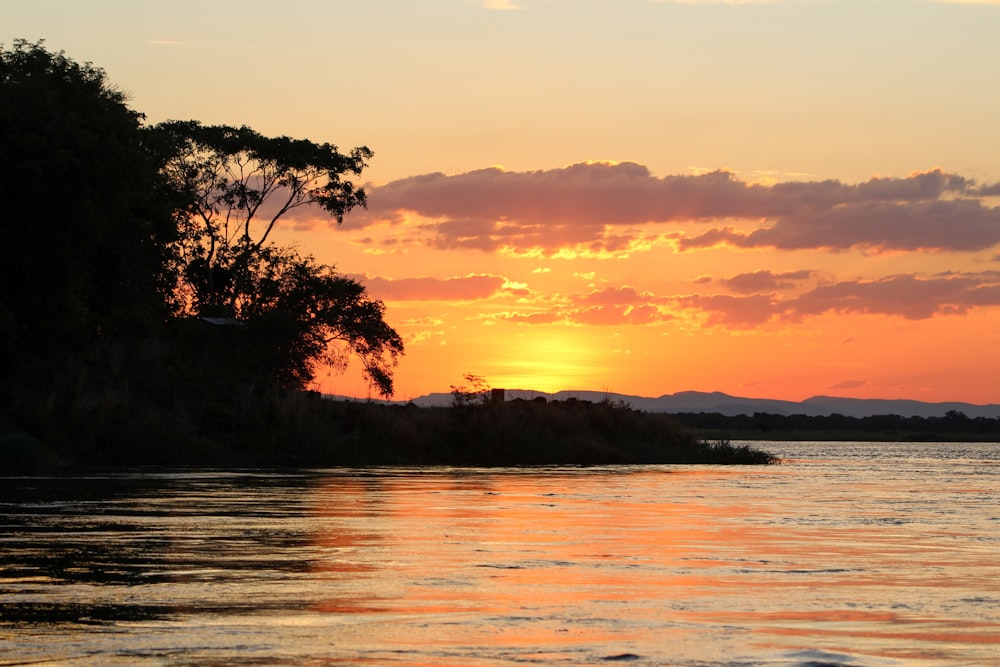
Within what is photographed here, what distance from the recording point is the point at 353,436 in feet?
163

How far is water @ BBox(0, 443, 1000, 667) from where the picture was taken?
9.35 metres

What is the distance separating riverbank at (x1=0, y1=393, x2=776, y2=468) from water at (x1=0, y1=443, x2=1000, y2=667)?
50.1ft

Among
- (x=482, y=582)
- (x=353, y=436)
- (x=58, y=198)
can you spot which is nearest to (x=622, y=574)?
(x=482, y=582)

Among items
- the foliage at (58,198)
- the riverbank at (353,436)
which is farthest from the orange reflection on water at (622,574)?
the foliage at (58,198)

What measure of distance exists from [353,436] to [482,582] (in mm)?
36908

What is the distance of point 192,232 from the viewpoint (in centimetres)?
7269

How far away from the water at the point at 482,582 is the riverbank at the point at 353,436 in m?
15.3

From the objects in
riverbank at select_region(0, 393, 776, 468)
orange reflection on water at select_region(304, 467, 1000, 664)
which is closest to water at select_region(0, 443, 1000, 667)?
orange reflection on water at select_region(304, 467, 1000, 664)

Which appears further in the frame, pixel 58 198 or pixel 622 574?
pixel 58 198

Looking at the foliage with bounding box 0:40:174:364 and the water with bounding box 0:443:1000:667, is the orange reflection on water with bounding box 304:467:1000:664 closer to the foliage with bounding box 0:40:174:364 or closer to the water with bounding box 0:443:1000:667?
the water with bounding box 0:443:1000:667

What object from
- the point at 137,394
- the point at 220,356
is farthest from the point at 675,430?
the point at 137,394

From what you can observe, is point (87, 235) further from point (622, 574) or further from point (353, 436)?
point (622, 574)

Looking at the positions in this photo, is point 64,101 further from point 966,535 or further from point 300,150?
point 966,535

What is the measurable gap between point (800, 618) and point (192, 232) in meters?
64.9
